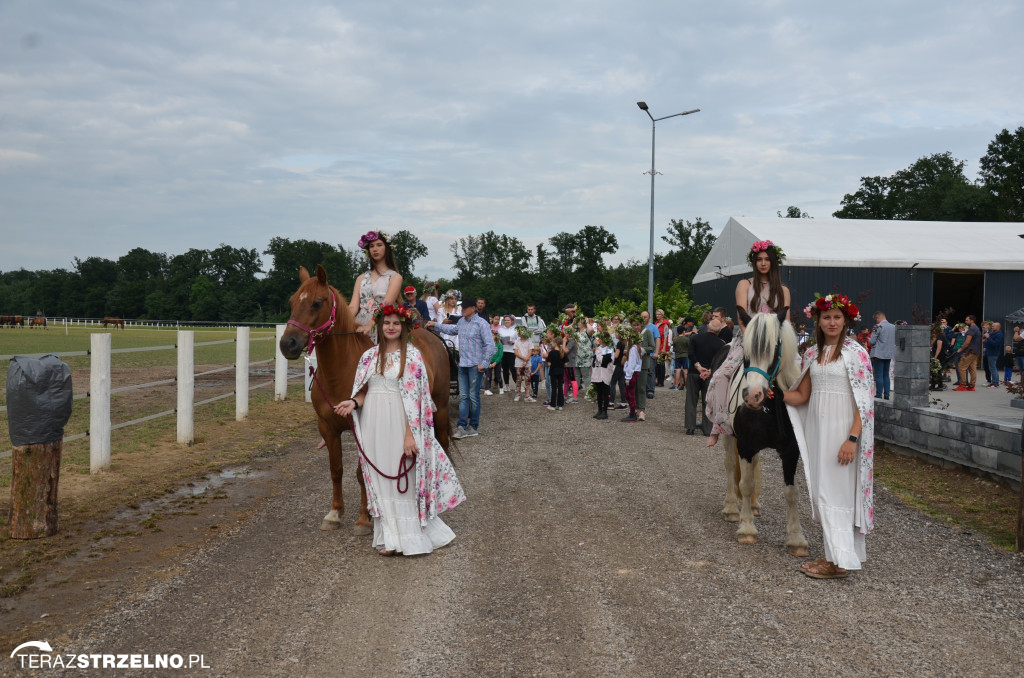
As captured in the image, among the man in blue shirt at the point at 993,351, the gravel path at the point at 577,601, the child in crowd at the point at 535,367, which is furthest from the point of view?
the man in blue shirt at the point at 993,351

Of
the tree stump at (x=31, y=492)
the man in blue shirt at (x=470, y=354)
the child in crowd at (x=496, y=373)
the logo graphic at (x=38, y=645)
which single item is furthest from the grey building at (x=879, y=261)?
the logo graphic at (x=38, y=645)

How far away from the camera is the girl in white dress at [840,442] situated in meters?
5.03

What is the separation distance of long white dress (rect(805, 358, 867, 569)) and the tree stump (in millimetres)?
5850

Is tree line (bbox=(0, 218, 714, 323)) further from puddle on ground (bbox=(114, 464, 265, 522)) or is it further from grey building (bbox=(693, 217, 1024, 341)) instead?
puddle on ground (bbox=(114, 464, 265, 522))

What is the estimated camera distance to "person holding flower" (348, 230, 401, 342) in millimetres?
6645

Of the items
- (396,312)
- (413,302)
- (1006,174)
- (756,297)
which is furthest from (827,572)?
(1006,174)

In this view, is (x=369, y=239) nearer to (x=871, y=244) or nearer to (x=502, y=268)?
(x=871, y=244)

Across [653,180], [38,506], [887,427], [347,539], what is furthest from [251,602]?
[653,180]

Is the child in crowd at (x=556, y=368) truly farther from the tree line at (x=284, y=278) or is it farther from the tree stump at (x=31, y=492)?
the tree line at (x=284, y=278)

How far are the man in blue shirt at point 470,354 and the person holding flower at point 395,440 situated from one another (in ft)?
18.5

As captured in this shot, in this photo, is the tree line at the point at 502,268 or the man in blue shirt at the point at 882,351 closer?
the man in blue shirt at the point at 882,351

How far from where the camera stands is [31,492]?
18.8 ft

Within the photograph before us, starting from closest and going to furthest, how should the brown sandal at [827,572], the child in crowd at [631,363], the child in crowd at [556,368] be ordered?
the brown sandal at [827,572], the child in crowd at [631,363], the child in crowd at [556,368]

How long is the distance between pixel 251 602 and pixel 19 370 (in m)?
3.01
